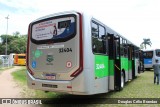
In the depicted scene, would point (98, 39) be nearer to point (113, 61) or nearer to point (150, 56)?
point (113, 61)

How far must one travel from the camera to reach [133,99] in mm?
10508

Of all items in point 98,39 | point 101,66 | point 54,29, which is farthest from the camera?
point 101,66

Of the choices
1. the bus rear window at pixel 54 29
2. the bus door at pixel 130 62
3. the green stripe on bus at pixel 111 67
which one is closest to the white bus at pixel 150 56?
the bus door at pixel 130 62

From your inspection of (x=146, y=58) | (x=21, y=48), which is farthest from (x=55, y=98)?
(x=21, y=48)

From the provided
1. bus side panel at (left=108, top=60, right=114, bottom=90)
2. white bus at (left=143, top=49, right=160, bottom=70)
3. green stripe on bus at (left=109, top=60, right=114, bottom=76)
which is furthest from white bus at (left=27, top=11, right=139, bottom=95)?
white bus at (left=143, top=49, right=160, bottom=70)

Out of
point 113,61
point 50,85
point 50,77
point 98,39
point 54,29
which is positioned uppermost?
point 54,29

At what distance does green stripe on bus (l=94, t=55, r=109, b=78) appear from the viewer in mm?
→ 8941

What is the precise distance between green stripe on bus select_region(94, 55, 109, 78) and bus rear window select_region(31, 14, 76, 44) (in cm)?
141

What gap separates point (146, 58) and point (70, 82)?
28526 millimetres

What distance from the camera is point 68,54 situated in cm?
836

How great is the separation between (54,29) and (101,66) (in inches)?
89.9

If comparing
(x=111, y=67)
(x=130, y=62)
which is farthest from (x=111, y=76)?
(x=130, y=62)

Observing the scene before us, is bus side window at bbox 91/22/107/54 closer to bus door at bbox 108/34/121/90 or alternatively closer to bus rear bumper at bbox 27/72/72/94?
bus door at bbox 108/34/121/90

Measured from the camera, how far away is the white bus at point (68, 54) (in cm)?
812
